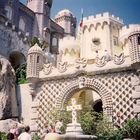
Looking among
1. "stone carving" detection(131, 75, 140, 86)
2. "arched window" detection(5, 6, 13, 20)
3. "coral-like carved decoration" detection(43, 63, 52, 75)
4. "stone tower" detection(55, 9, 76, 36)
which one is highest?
"stone tower" detection(55, 9, 76, 36)

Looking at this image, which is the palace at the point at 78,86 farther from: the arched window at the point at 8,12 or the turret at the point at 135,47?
the arched window at the point at 8,12

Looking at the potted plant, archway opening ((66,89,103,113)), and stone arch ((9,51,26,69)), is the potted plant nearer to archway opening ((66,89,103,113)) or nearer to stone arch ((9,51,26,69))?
archway opening ((66,89,103,113))

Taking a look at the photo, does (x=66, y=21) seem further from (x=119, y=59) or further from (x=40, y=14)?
(x=119, y=59)

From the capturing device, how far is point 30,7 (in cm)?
5372

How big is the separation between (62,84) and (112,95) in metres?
3.86

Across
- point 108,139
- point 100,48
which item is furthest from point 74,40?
point 108,139

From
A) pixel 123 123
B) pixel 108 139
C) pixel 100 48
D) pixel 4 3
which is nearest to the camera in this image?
pixel 108 139

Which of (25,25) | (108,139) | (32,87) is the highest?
(25,25)

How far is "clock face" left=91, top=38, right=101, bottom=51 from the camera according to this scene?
34562 millimetres

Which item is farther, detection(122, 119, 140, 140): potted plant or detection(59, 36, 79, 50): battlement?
detection(59, 36, 79, 50): battlement

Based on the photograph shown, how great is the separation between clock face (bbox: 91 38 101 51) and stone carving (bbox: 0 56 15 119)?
14.7 metres

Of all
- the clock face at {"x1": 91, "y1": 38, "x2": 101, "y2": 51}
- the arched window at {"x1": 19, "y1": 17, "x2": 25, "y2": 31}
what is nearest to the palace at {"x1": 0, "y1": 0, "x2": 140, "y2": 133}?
the clock face at {"x1": 91, "y1": 38, "x2": 101, "y2": 51}

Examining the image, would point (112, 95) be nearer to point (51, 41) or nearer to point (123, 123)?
point (123, 123)

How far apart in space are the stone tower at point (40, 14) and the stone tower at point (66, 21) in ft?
24.7
